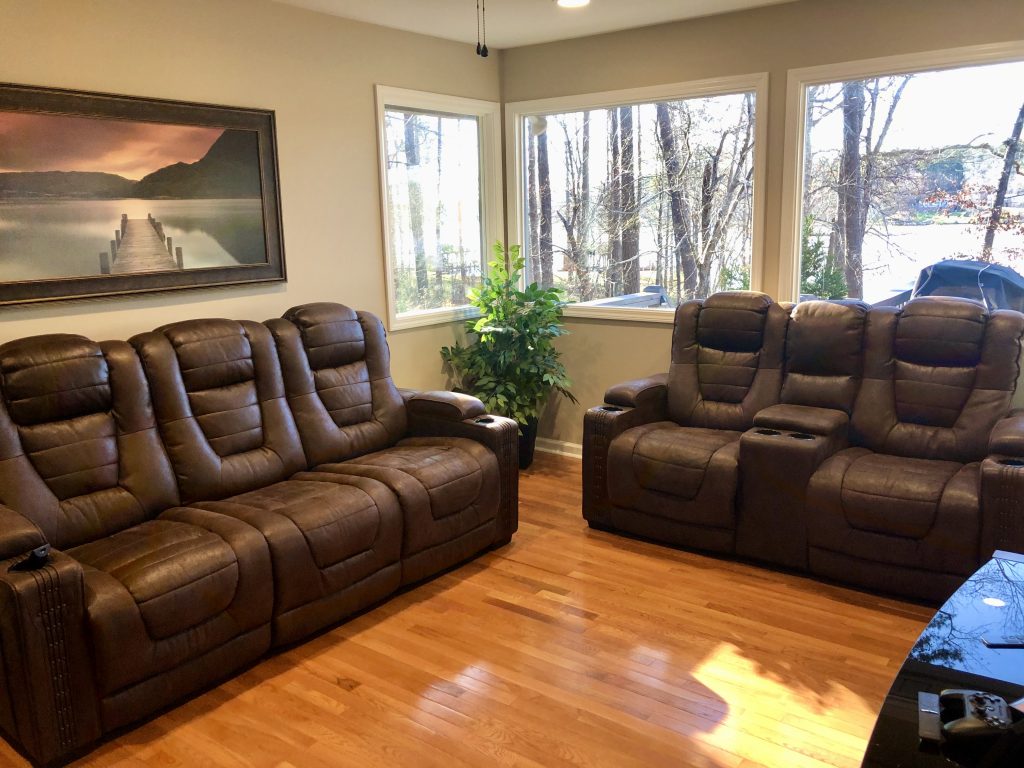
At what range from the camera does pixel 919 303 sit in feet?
12.3

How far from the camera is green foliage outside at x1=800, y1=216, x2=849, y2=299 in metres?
4.31

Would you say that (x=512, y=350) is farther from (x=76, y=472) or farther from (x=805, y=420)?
(x=76, y=472)

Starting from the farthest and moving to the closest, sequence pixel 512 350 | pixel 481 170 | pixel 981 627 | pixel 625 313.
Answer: pixel 481 170 < pixel 625 313 < pixel 512 350 < pixel 981 627

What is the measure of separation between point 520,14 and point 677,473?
249cm

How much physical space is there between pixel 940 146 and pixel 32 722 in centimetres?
432

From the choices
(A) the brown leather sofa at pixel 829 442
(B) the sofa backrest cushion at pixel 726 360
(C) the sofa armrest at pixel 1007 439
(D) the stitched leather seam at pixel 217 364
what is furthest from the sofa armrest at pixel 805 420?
(D) the stitched leather seam at pixel 217 364

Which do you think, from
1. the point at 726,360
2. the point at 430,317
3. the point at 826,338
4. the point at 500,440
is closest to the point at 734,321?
the point at 726,360

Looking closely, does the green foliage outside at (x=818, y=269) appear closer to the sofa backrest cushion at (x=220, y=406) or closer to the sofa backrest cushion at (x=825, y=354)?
the sofa backrest cushion at (x=825, y=354)

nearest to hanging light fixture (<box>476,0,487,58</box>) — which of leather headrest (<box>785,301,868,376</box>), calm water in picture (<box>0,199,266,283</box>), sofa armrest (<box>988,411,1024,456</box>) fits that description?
calm water in picture (<box>0,199,266,283</box>)

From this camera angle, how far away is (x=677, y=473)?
3.76 meters

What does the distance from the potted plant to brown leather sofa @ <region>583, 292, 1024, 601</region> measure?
84 centimetres

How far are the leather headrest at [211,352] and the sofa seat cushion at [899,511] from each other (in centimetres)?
245

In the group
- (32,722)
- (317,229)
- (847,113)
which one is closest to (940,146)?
(847,113)

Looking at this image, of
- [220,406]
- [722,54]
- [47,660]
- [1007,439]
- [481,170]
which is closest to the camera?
[47,660]
